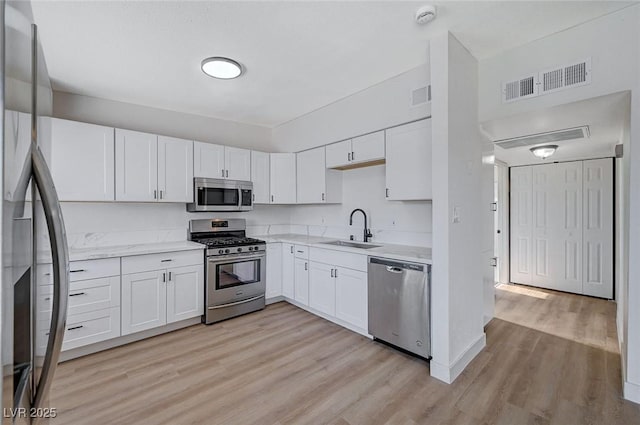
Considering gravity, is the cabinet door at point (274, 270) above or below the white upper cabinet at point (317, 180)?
below

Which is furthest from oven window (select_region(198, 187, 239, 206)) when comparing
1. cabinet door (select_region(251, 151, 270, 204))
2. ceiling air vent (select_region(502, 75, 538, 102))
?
ceiling air vent (select_region(502, 75, 538, 102))

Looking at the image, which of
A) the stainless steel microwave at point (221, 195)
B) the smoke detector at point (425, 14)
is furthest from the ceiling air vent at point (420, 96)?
the stainless steel microwave at point (221, 195)

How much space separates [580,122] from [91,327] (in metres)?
4.70

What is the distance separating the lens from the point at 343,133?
351 centimetres

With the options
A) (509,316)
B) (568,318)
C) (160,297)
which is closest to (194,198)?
(160,297)

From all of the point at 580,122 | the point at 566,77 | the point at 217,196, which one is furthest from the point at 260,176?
the point at 580,122

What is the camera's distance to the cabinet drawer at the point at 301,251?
3.66 metres

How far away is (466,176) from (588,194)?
3228 millimetres

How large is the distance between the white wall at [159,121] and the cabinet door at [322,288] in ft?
7.30

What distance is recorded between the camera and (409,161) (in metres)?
2.82

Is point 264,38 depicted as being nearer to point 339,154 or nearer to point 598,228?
point 339,154

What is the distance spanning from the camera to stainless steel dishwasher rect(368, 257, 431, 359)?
2434mm

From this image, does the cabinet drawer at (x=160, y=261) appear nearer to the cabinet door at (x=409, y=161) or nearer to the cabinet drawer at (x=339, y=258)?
the cabinet drawer at (x=339, y=258)

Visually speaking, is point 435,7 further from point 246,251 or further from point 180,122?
point 180,122
